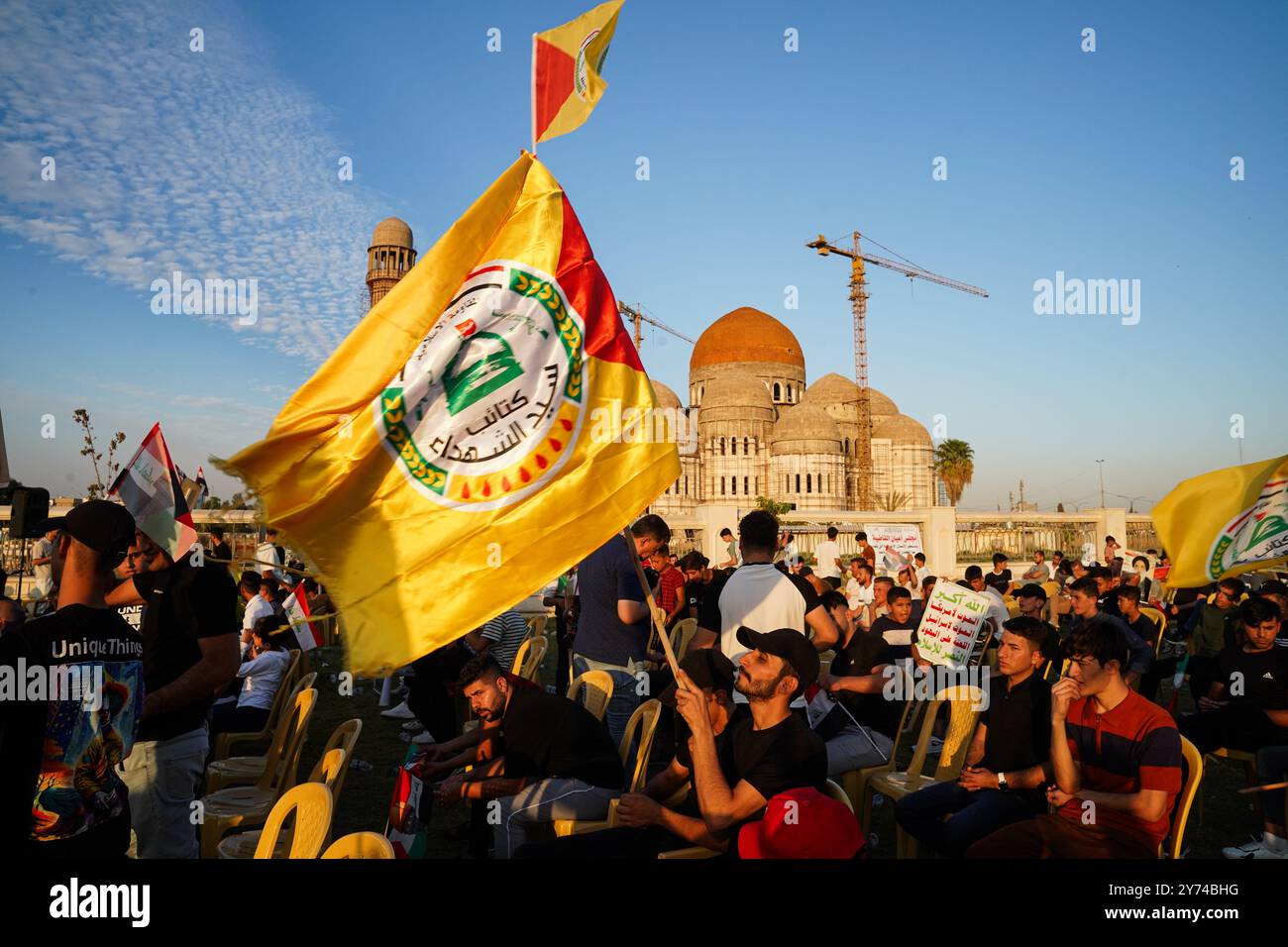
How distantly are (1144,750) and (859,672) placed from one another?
2849 mm

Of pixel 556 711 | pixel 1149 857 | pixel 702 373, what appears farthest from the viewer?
pixel 702 373

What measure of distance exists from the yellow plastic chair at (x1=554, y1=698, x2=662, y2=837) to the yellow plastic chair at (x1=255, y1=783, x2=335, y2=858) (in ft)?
4.09

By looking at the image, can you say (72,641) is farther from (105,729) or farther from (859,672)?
(859,672)

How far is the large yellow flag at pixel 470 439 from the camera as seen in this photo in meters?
3.34

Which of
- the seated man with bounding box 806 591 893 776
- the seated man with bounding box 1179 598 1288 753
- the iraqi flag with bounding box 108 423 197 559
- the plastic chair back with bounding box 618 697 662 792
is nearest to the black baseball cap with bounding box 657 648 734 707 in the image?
the plastic chair back with bounding box 618 697 662 792

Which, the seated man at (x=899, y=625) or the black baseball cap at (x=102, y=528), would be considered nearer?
the black baseball cap at (x=102, y=528)

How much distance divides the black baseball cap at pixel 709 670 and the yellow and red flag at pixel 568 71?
2.60 metres

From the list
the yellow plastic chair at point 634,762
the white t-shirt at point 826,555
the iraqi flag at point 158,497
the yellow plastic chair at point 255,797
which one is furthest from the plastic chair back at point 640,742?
the white t-shirt at point 826,555

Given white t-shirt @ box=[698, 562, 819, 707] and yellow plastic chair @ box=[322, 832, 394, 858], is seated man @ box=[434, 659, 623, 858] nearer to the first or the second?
white t-shirt @ box=[698, 562, 819, 707]

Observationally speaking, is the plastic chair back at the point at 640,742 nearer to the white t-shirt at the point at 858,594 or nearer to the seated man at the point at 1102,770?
the seated man at the point at 1102,770

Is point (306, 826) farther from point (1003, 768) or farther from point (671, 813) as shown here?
point (1003, 768)
